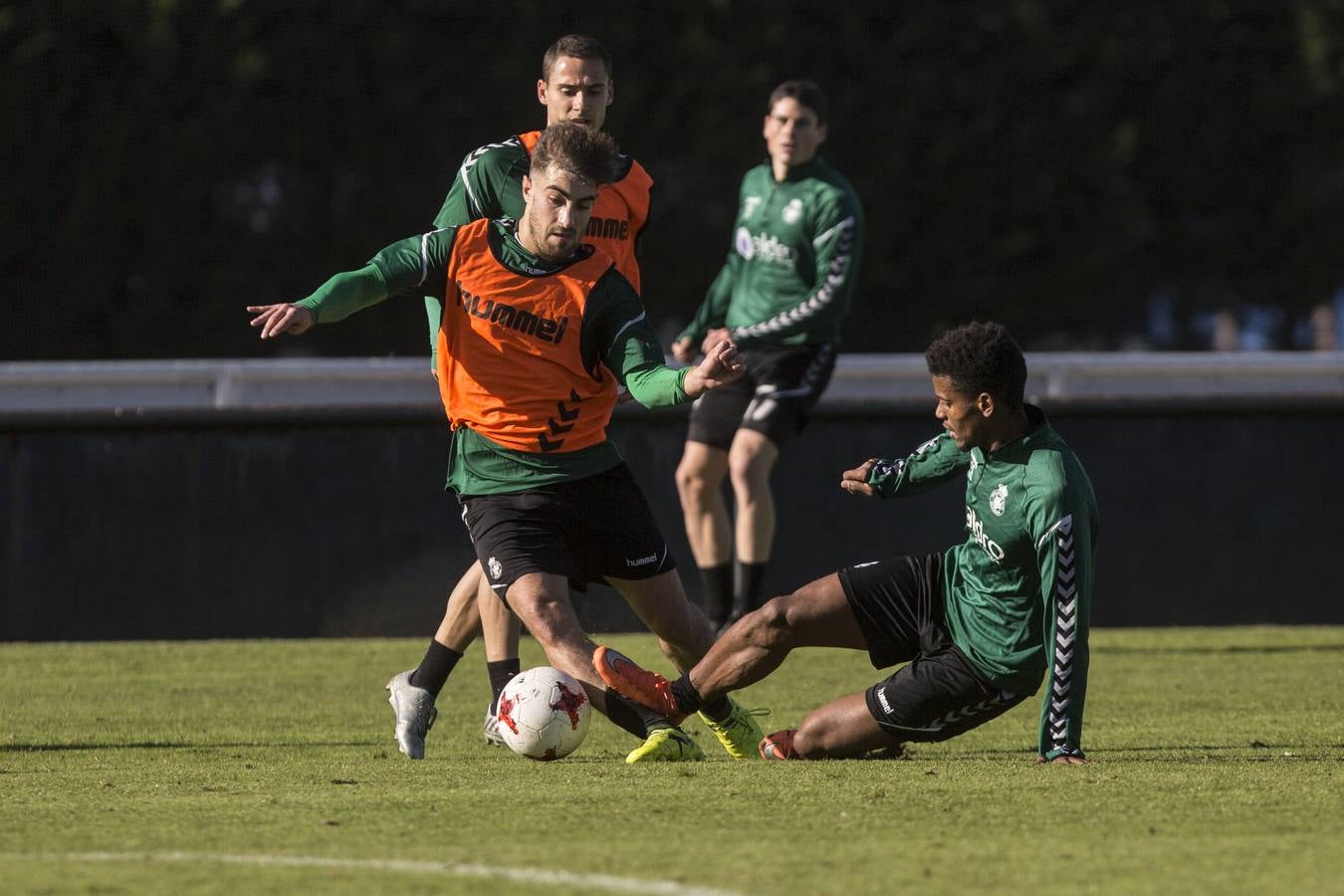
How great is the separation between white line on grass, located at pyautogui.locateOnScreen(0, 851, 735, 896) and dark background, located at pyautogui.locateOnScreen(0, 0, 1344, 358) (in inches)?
672

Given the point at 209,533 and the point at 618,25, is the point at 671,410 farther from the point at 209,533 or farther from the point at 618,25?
the point at 618,25

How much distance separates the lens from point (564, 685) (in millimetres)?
6535

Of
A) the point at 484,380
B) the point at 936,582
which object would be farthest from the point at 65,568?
the point at 936,582

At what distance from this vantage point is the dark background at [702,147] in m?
21.2

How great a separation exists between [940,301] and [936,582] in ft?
55.5

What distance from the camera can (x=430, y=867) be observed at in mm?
4488

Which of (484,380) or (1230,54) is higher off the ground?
(1230,54)

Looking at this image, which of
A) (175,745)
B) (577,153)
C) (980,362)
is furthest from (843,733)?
(175,745)

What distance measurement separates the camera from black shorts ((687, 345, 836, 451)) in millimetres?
10430

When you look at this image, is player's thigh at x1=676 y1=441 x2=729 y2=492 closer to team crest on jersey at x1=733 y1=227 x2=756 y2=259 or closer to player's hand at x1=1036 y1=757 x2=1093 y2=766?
team crest on jersey at x1=733 y1=227 x2=756 y2=259

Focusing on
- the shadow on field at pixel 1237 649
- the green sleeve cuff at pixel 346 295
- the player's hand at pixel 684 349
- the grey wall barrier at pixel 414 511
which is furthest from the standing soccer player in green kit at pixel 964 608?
the grey wall barrier at pixel 414 511

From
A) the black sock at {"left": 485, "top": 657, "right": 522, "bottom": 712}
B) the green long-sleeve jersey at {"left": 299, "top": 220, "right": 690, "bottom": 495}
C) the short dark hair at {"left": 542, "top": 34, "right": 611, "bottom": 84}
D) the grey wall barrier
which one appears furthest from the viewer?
the grey wall barrier

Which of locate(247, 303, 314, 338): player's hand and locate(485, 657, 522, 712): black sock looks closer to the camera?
locate(247, 303, 314, 338): player's hand

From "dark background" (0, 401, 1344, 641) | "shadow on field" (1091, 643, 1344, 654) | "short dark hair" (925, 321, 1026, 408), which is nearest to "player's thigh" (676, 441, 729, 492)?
"dark background" (0, 401, 1344, 641)
